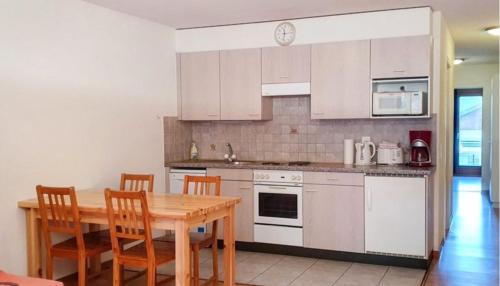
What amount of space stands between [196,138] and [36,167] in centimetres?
249

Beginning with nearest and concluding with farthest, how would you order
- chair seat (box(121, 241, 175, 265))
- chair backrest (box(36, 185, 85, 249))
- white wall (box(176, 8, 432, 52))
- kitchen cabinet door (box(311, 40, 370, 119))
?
1. chair seat (box(121, 241, 175, 265))
2. chair backrest (box(36, 185, 85, 249))
3. white wall (box(176, 8, 432, 52))
4. kitchen cabinet door (box(311, 40, 370, 119))

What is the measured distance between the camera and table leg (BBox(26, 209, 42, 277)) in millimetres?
3883

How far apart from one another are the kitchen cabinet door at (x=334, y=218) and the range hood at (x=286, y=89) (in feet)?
3.34

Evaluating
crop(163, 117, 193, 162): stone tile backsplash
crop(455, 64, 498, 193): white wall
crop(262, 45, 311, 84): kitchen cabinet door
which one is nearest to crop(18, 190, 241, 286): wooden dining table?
crop(163, 117, 193, 162): stone tile backsplash

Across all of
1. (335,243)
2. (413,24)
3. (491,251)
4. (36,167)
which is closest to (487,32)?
(413,24)

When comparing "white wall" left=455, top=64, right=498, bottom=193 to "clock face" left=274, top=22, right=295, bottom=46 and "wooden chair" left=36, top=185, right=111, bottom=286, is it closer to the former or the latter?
"clock face" left=274, top=22, right=295, bottom=46

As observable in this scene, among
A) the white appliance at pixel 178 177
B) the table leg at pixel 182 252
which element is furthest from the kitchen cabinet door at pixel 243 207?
the table leg at pixel 182 252

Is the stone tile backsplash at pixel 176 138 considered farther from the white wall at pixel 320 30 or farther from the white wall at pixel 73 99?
the white wall at pixel 320 30

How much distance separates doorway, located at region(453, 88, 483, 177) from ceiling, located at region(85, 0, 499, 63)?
21.6ft

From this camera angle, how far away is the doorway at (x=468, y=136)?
1200cm

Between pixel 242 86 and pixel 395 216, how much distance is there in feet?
7.05

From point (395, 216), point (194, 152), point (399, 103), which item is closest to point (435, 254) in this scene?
point (395, 216)

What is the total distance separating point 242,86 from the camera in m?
5.66

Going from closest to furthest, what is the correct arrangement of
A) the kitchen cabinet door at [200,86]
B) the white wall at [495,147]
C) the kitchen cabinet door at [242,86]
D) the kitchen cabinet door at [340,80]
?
the kitchen cabinet door at [340,80] → the kitchen cabinet door at [242,86] → the kitchen cabinet door at [200,86] → the white wall at [495,147]
